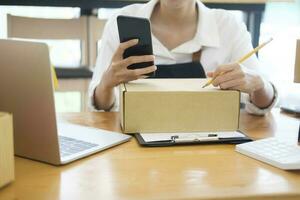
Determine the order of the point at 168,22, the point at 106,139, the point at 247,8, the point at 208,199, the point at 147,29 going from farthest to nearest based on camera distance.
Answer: the point at 247,8 < the point at 168,22 < the point at 147,29 < the point at 106,139 < the point at 208,199

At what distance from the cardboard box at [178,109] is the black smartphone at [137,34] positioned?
0.39ft

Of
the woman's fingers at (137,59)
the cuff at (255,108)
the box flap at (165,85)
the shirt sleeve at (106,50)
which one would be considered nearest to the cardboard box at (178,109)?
the box flap at (165,85)

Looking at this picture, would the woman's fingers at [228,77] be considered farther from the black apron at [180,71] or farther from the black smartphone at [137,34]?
the black apron at [180,71]

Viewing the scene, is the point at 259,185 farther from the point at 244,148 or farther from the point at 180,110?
the point at 180,110

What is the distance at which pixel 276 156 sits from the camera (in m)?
0.76

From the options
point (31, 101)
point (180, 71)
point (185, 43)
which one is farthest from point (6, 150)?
point (185, 43)

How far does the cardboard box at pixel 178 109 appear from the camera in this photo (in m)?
0.88

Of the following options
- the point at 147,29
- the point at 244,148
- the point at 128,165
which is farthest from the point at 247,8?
the point at 128,165

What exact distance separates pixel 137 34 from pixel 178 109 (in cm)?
23

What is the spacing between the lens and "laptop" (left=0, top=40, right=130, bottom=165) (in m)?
0.67

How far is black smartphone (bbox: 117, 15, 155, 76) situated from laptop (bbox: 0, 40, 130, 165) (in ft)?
1.05

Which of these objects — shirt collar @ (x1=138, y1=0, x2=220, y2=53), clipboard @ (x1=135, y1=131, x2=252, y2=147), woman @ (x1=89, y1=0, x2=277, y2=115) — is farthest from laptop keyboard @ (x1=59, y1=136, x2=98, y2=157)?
shirt collar @ (x1=138, y1=0, x2=220, y2=53)

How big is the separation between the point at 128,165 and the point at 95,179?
3.3 inches

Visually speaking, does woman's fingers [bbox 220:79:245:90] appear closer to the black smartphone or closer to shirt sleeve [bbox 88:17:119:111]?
the black smartphone
